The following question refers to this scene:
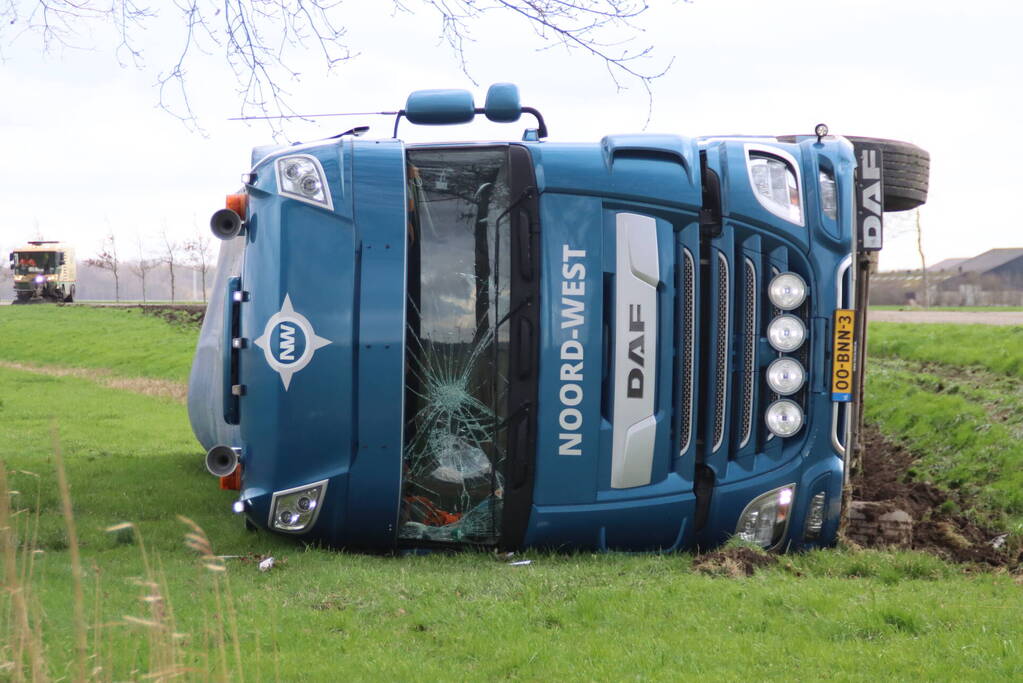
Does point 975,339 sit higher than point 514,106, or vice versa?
point 514,106

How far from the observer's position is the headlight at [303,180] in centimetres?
523

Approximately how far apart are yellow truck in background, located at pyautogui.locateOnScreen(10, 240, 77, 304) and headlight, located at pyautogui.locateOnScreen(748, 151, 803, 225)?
158 ft

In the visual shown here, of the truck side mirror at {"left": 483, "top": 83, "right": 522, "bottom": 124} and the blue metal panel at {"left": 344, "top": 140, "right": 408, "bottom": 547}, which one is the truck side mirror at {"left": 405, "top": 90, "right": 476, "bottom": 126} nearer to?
the truck side mirror at {"left": 483, "top": 83, "right": 522, "bottom": 124}

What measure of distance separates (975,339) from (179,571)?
12131 mm

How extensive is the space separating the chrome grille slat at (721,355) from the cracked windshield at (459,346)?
1.06m

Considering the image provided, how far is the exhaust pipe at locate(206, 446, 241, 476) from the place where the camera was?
17.2 feet

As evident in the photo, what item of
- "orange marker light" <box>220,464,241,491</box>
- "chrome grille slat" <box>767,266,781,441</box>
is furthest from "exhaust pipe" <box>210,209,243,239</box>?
"chrome grille slat" <box>767,266,781,441</box>

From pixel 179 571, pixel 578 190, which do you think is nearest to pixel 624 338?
pixel 578 190

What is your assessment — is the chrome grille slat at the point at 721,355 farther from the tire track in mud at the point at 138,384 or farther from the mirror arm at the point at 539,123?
the tire track in mud at the point at 138,384

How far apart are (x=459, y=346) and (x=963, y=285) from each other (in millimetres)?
52967

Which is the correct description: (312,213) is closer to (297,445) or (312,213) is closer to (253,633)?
(297,445)

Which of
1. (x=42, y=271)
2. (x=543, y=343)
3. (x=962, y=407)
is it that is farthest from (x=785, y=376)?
(x=42, y=271)

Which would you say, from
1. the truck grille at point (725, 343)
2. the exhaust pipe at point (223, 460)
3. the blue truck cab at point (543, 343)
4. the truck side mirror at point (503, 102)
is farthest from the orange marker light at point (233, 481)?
the truck side mirror at point (503, 102)

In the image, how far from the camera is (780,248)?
17.7 feet
